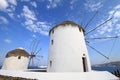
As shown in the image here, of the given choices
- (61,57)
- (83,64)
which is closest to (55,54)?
(61,57)

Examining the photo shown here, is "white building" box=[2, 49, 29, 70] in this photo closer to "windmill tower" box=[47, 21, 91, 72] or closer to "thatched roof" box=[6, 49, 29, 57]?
"thatched roof" box=[6, 49, 29, 57]

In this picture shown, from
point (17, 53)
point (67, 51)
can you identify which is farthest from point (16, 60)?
point (67, 51)

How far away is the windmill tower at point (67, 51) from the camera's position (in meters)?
13.0

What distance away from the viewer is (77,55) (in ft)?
44.2

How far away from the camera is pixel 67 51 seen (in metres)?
13.6

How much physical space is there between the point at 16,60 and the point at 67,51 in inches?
618

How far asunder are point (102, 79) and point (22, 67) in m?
19.0

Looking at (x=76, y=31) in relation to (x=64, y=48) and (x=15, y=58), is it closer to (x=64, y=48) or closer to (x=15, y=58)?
(x=64, y=48)

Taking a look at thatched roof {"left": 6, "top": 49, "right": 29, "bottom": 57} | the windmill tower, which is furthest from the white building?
the windmill tower

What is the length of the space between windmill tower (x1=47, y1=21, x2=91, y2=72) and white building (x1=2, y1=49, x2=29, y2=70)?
12.4m

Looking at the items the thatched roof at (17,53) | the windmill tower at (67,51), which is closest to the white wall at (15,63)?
the thatched roof at (17,53)

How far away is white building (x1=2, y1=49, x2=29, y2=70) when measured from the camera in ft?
78.4

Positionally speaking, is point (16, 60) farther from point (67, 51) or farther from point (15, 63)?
point (67, 51)

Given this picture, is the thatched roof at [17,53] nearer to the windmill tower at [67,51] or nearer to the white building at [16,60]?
the white building at [16,60]
